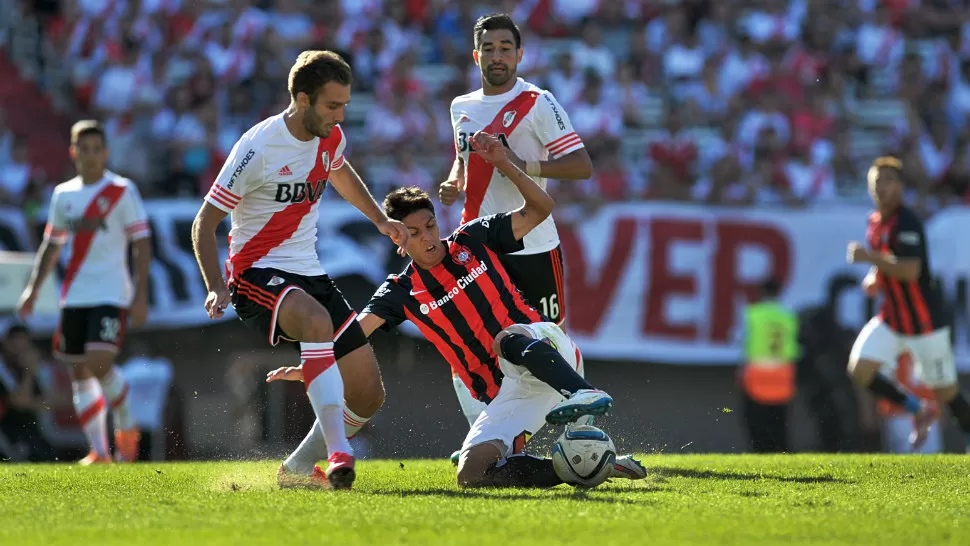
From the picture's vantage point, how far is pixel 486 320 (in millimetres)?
7176

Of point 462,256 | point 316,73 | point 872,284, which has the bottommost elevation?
point 872,284

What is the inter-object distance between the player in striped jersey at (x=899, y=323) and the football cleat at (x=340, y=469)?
646 centimetres

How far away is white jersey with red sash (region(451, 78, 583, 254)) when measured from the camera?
816cm

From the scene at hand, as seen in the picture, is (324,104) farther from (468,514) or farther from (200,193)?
(200,193)

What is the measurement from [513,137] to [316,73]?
1.76 m

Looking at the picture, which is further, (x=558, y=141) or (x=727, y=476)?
(x=558, y=141)

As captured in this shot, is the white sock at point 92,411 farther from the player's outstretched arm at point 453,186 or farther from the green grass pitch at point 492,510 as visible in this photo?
the player's outstretched arm at point 453,186

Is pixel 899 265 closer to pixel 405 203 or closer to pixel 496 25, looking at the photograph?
pixel 496 25

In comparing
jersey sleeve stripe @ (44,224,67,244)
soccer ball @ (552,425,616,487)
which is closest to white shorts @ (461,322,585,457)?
soccer ball @ (552,425,616,487)

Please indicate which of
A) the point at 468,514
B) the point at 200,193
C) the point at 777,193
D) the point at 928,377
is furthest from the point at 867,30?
the point at 468,514

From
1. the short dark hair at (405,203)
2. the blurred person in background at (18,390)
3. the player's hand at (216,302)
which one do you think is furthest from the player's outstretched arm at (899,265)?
the blurred person in background at (18,390)

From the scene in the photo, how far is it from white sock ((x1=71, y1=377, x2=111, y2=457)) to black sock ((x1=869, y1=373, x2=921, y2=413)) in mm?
6612

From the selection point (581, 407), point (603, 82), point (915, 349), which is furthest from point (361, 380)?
point (603, 82)

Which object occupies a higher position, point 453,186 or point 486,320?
point 453,186
